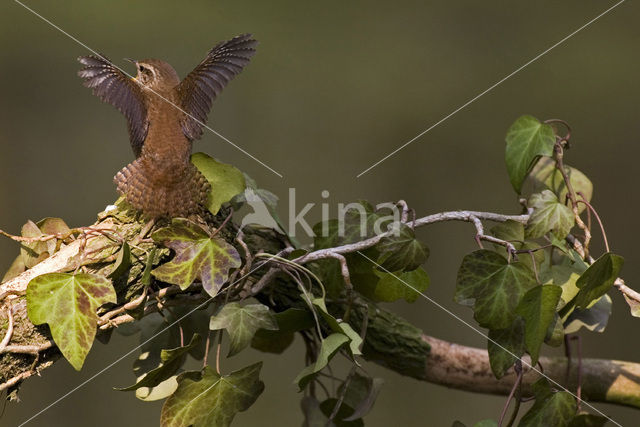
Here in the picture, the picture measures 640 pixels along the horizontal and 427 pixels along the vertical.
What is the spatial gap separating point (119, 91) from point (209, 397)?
0.36 metres

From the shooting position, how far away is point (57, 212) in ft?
5.62

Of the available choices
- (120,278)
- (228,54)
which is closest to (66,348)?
(120,278)

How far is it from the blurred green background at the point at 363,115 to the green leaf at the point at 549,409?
110 cm

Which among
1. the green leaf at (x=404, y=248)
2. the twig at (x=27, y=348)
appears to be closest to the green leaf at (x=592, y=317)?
the green leaf at (x=404, y=248)

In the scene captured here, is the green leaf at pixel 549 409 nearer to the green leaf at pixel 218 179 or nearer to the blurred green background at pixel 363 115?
A: the green leaf at pixel 218 179

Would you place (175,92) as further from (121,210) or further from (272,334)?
(272,334)

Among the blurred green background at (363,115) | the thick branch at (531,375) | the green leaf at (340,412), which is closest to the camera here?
the green leaf at (340,412)

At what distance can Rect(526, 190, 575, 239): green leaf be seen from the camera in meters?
0.74

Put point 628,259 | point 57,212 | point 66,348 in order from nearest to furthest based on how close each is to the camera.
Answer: point 66,348 → point 57,212 → point 628,259

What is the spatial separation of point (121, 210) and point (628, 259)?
62.9 inches

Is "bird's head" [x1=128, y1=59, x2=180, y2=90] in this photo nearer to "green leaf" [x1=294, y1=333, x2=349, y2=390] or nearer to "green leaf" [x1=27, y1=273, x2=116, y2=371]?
"green leaf" [x1=27, y1=273, x2=116, y2=371]

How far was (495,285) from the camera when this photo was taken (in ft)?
2.34

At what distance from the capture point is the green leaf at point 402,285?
2.67 ft

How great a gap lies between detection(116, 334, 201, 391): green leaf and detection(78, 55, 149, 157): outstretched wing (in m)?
0.23
